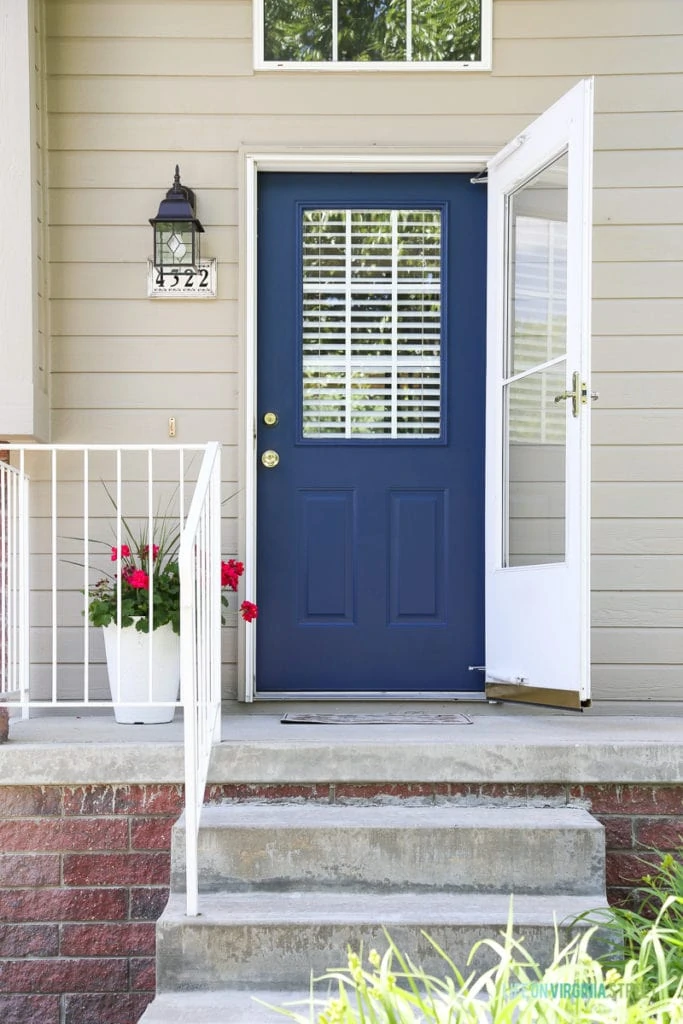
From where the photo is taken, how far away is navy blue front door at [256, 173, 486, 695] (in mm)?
3998

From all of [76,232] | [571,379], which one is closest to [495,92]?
[571,379]

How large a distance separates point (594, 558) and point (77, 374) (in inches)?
77.5

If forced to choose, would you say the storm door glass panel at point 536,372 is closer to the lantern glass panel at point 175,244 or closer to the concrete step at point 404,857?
the concrete step at point 404,857

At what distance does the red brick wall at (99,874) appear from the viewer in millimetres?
2932

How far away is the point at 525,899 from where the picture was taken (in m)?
2.71

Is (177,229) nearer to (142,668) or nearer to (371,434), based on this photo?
(371,434)

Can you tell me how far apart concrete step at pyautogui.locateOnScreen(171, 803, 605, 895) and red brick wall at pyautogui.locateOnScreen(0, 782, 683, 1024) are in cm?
19

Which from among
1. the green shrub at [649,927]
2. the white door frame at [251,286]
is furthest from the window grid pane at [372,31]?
the green shrub at [649,927]

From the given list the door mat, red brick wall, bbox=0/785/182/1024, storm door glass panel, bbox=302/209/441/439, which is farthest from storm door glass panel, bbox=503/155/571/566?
red brick wall, bbox=0/785/182/1024

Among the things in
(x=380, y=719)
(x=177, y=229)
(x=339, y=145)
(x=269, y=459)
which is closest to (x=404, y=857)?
(x=380, y=719)

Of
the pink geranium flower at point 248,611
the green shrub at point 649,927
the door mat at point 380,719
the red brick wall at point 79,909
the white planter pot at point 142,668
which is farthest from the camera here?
the pink geranium flower at point 248,611

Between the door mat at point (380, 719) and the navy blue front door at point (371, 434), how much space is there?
0.26m

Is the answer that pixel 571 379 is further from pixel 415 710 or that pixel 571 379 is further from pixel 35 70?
→ pixel 35 70

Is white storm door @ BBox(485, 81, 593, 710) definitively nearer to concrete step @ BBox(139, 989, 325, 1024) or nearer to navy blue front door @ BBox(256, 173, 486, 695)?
navy blue front door @ BBox(256, 173, 486, 695)
